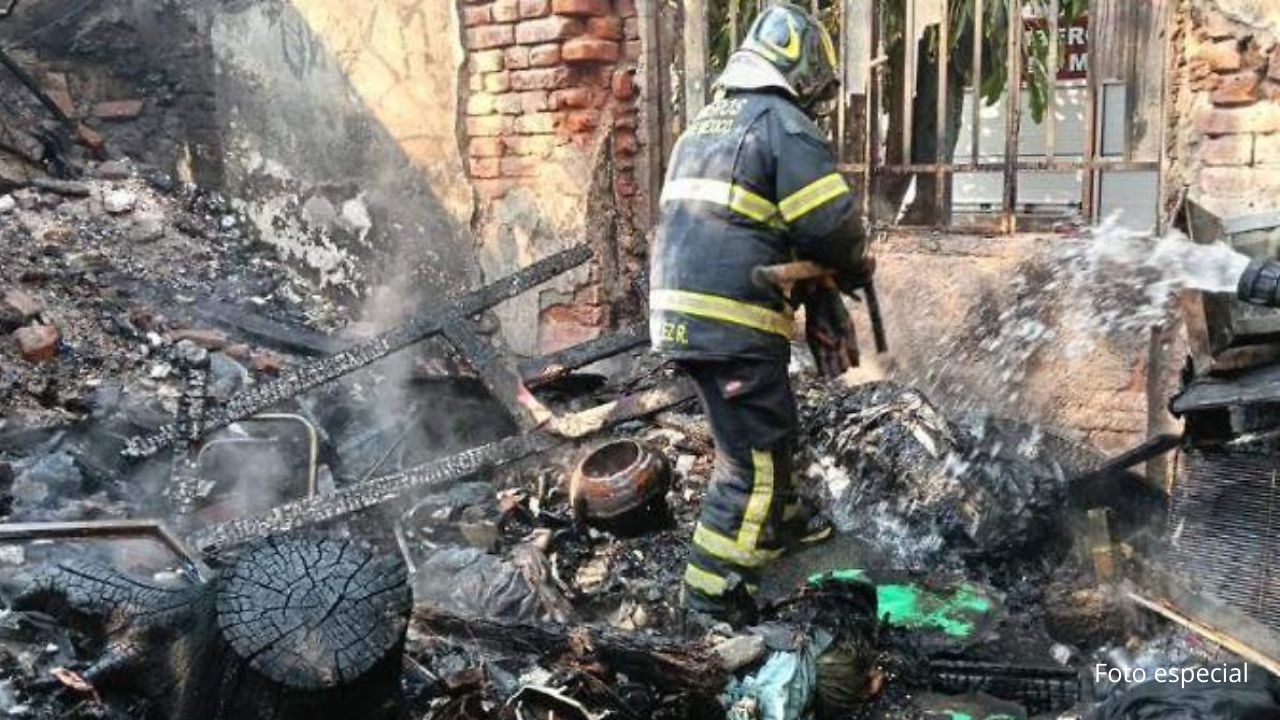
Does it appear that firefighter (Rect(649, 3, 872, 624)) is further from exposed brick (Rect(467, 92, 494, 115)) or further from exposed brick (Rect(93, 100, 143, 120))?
exposed brick (Rect(93, 100, 143, 120))

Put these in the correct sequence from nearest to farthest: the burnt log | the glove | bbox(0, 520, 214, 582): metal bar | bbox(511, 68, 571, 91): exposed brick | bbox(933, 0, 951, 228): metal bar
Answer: the burnt log < bbox(0, 520, 214, 582): metal bar < the glove < bbox(933, 0, 951, 228): metal bar < bbox(511, 68, 571, 91): exposed brick

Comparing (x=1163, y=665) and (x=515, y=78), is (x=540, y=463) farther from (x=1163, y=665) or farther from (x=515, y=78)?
(x=1163, y=665)

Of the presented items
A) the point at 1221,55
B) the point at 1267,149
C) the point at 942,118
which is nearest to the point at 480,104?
the point at 942,118

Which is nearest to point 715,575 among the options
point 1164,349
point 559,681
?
point 559,681

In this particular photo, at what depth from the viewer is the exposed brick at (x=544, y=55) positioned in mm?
5664

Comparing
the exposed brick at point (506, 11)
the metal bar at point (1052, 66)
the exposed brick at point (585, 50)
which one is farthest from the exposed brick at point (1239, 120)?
the exposed brick at point (506, 11)

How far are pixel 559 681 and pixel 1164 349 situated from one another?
296 cm

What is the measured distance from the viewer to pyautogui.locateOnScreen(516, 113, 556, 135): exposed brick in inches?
227

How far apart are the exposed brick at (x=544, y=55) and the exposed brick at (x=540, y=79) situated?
0.10 ft

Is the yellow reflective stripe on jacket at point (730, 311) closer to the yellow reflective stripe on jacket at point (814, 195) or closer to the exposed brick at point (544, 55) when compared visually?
the yellow reflective stripe on jacket at point (814, 195)

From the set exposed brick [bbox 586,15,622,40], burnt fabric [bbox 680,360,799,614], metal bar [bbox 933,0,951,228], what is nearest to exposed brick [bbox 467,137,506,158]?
exposed brick [bbox 586,15,622,40]

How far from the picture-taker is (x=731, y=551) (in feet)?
11.9

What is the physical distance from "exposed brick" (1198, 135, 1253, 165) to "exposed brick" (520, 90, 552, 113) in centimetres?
302

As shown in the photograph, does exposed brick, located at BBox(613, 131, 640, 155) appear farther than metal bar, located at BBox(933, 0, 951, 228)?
Yes
